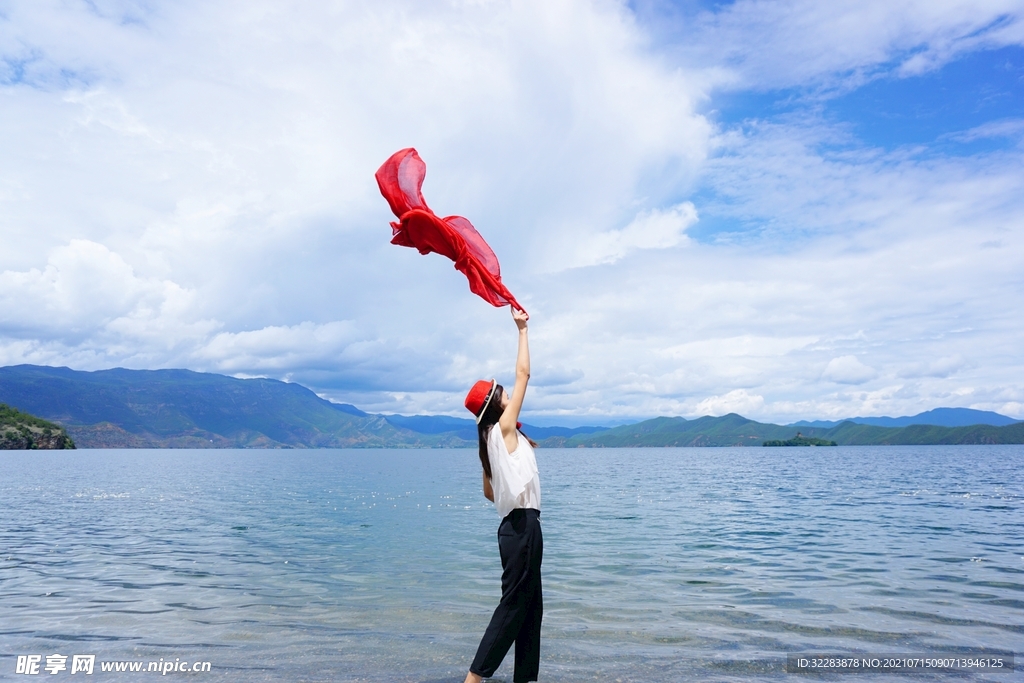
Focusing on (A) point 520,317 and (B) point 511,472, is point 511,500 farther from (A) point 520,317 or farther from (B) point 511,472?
(A) point 520,317

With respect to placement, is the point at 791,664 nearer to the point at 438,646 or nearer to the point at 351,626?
the point at 438,646

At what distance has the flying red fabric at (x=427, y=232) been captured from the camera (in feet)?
21.4

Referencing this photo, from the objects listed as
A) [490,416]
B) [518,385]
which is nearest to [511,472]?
[490,416]

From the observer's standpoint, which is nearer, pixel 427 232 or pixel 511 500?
pixel 511 500

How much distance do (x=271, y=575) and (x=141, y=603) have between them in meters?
3.88

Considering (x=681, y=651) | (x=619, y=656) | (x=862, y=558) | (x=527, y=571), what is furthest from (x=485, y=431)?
(x=862, y=558)

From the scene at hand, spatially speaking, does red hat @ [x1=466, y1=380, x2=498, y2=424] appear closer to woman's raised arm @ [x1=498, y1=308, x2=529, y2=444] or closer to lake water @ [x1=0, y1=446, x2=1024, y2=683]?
woman's raised arm @ [x1=498, y1=308, x2=529, y2=444]

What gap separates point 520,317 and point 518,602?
9.38 feet

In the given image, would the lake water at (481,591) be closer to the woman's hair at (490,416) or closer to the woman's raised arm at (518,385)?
the woman's hair at (490,416)

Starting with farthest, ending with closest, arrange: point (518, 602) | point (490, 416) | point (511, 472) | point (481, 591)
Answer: point (481, 591) → point (518, 602) → point (490, 416) → point (511, 472)

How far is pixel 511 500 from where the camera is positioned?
20.6ft

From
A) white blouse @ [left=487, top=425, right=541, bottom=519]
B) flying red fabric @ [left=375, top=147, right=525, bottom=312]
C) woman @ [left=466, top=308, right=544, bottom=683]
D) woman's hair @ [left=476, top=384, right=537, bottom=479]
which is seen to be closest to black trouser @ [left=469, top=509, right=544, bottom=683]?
woman @ [left=466, top=308, right=544, bottom=683]

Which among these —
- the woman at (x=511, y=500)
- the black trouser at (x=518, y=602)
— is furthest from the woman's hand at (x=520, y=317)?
the black trouser at (x=518, y=602)

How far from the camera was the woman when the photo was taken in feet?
20.4
